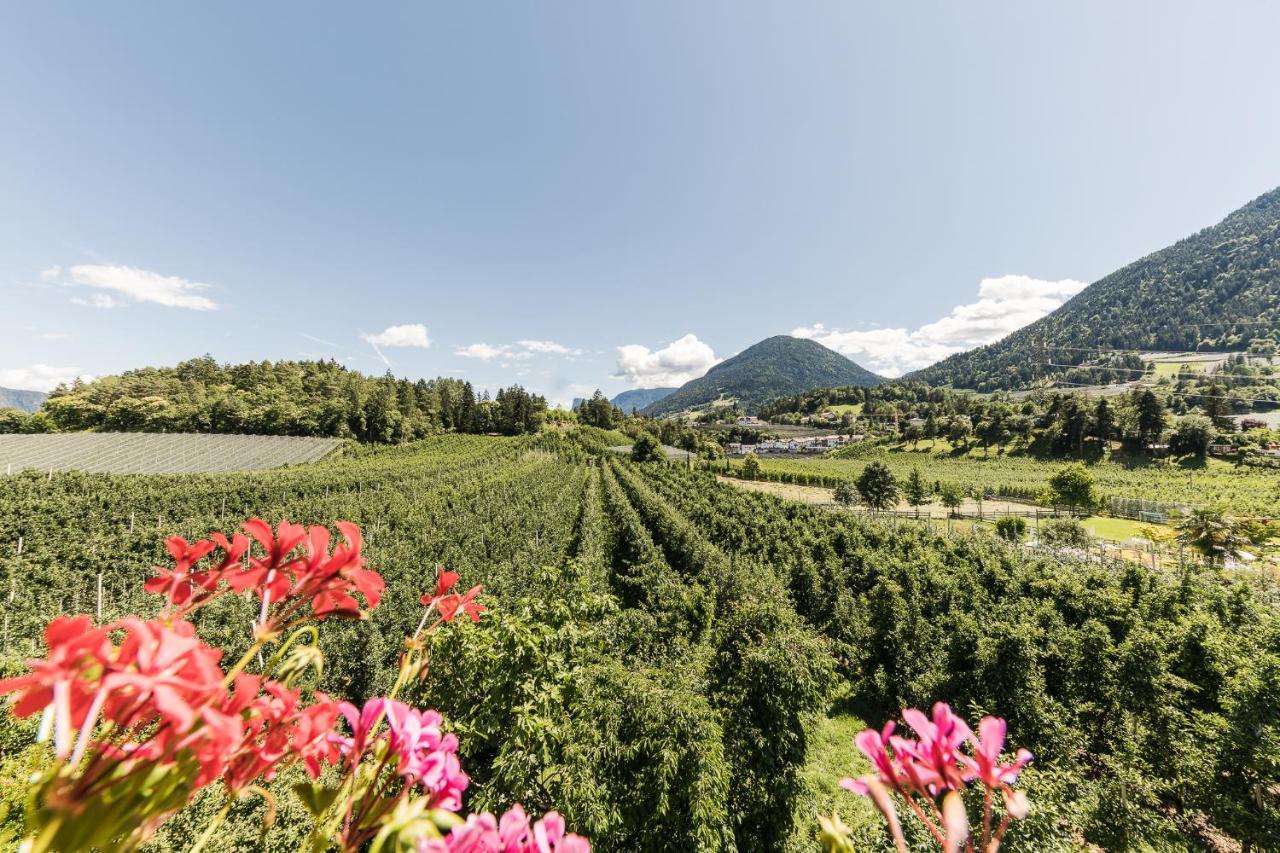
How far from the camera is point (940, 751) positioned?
1360 mm

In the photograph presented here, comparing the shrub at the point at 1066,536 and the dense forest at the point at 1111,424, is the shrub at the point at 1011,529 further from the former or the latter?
the dense forest at the point at 1111,424

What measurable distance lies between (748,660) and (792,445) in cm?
10000

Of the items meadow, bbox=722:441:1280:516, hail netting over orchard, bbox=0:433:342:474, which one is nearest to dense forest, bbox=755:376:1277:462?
meadow, bbox=722:441:1280:516

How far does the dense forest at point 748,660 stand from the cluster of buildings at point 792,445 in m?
77.3

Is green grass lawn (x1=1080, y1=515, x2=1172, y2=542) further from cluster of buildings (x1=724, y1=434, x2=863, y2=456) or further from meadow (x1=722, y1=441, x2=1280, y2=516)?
cluster of buildings (x1=724, y1=434, x2=863, y2=456)

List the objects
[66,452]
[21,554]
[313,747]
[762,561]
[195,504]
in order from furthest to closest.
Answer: [66,452] → [195,504] → [762,561] → [21,554] → [313,747]

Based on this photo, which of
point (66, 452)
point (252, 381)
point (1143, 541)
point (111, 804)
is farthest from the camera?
point (252, 381)

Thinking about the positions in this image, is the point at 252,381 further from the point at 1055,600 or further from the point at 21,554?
the point at 1055,600

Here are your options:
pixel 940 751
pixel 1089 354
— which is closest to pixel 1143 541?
pixel 940 751

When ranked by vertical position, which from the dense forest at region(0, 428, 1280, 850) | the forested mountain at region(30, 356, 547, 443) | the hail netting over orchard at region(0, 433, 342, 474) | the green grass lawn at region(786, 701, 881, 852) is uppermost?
the forested mountain at region(30, 356, 547, 443)

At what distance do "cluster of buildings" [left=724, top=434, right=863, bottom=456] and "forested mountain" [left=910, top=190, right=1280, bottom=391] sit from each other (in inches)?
2758

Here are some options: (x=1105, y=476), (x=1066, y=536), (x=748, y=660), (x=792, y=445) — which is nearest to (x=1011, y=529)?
(x=1066, y=536)

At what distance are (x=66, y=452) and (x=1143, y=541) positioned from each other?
248ft

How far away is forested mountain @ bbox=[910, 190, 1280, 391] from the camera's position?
419 feet
